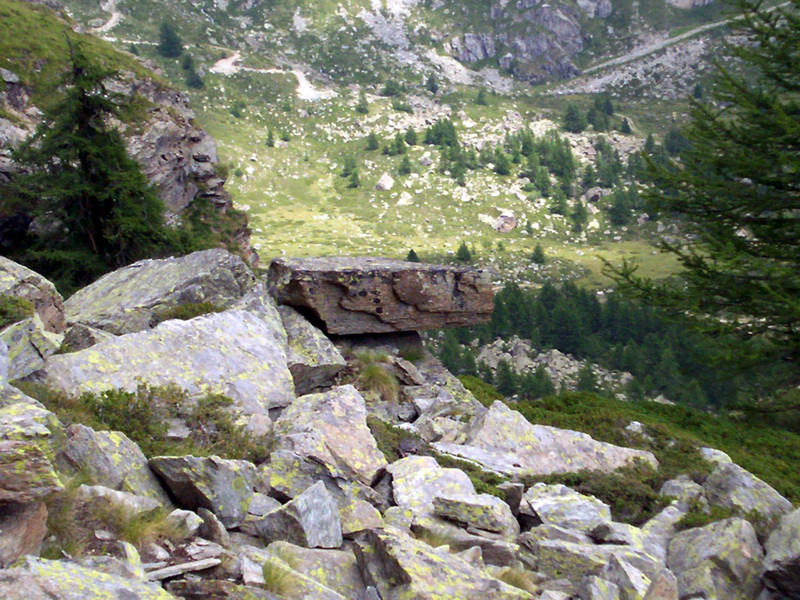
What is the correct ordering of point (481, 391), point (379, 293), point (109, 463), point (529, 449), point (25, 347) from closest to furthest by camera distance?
point (109, 463) < point (25, 347) < point (529, 449) < point (379, 293) < point (481, 391)

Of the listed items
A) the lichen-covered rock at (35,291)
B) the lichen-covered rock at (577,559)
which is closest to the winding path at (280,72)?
the lichen-covered rock at (35,291)

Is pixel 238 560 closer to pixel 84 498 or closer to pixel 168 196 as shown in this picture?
pixel 84 498

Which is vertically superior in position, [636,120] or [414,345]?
[636,120]

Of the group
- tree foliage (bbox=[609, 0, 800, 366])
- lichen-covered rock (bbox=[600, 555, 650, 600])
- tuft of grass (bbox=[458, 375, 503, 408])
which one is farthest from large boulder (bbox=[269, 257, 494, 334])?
lichen-covered rock (bbox=[600, 555, 650, 600])

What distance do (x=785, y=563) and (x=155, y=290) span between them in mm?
11121

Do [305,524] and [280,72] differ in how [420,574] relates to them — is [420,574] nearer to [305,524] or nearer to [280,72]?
[305,524]

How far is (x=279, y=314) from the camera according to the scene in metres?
13.1

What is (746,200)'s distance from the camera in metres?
15.5

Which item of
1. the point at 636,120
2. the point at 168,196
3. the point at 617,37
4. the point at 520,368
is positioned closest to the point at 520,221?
the point at 520,368

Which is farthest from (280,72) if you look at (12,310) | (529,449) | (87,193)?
(529,449)

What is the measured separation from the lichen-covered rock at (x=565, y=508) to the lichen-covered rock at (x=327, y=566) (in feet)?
10.2

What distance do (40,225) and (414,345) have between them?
14.4 meters

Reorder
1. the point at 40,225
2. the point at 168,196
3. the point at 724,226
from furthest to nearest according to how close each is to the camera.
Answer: the point at 168,196, the point at 40,225, the point at 724,226

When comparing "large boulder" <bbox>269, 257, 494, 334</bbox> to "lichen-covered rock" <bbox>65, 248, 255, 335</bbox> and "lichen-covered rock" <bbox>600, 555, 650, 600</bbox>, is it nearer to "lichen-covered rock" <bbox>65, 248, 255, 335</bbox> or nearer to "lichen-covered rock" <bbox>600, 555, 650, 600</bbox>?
"lichen-covered rock" <bbox>65, 248, 255, 335</bbox>
